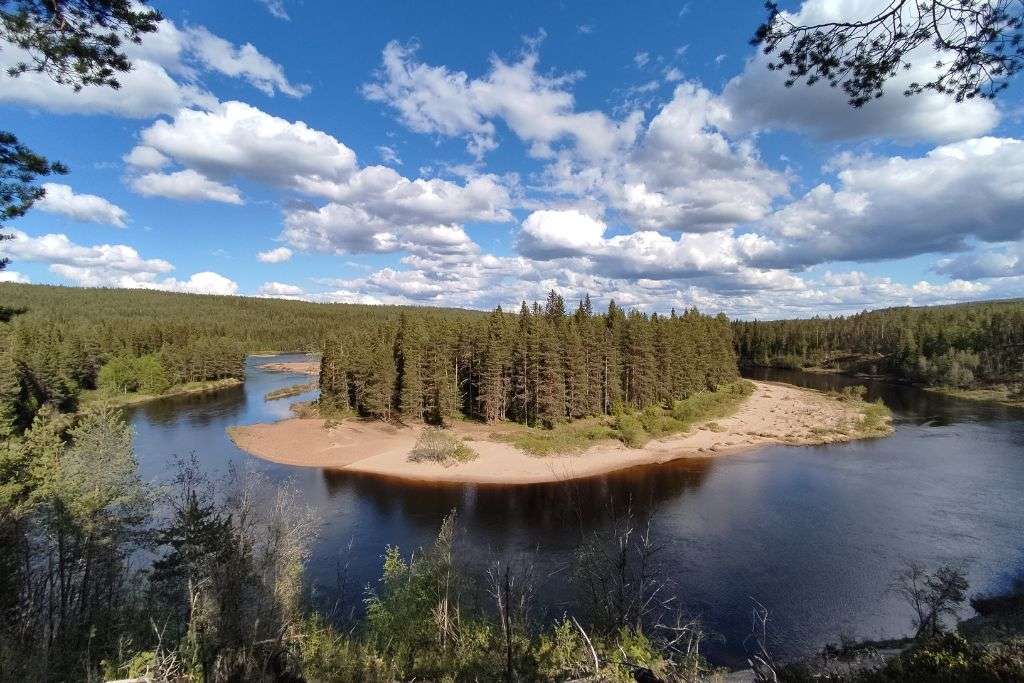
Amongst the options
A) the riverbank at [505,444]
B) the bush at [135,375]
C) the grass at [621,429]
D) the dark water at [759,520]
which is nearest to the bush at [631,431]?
the grass at [621,429]

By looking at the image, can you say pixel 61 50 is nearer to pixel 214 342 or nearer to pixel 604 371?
pixel 604 371

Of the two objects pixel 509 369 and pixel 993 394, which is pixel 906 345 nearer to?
pixel 993 394

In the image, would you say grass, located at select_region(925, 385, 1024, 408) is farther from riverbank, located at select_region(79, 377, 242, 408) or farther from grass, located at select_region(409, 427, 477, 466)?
riverbank, located at select_region(79, 377, 242, 408)

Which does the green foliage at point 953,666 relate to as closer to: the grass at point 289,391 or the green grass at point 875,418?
the green grass at point 875,418

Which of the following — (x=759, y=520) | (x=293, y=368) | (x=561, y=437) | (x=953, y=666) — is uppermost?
(x=953, y=666)

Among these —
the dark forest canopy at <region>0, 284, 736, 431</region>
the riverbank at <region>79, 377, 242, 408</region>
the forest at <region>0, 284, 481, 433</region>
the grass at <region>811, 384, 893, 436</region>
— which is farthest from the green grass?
the riverbank at <region>79, 377, 242, 408</region>

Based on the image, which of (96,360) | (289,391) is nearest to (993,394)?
(289,391)

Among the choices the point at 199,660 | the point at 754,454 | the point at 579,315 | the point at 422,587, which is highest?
the point at 579,315

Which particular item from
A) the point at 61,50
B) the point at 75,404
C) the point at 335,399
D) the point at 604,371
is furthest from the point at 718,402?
the point at 75,404
